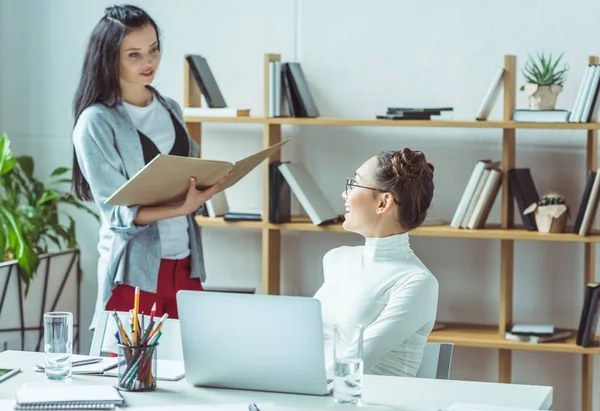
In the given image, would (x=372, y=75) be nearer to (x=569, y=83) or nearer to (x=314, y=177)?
(x=314, y=177)

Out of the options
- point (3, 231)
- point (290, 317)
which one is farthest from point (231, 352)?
point (3, 231)

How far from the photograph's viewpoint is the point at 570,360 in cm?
370

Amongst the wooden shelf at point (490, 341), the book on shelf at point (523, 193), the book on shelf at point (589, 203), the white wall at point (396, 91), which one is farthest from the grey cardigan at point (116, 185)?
the book on shelf at point (589, 203)

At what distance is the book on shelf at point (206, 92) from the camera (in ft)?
11.9

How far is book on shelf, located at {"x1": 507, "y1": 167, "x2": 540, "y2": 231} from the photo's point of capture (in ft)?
11.3

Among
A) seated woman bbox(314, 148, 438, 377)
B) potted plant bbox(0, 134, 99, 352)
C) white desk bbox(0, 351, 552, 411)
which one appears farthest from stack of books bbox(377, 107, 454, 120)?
white desk bbox(0, 351, 552, 411)

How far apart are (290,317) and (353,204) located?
0.57 meters

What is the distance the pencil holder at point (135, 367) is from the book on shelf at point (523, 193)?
6.45ft

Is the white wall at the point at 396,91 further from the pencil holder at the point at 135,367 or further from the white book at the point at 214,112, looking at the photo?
the pencil holder at the point at 135,367

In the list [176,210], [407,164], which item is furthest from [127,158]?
[407,164]

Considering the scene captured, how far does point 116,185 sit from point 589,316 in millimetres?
1746

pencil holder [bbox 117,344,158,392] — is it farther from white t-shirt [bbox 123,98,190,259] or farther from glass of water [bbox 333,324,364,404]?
white t-shirt [bbox 123,98,190,259]

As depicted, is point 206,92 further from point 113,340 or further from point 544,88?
point 113,340

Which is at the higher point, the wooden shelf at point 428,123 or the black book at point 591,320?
the wooden shelf at point 428,123
